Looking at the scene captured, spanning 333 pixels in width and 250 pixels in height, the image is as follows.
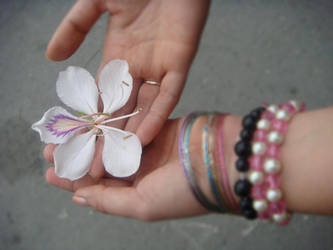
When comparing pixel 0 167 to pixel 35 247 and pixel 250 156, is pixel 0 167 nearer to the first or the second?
pixel 35 247

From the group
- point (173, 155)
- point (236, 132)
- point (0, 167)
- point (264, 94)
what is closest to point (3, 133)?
point (0, 167)

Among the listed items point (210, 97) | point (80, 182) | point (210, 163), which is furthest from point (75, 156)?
point (210, 97)

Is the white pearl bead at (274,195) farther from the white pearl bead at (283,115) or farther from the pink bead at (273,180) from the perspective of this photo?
the white pearl bead at (283,115)

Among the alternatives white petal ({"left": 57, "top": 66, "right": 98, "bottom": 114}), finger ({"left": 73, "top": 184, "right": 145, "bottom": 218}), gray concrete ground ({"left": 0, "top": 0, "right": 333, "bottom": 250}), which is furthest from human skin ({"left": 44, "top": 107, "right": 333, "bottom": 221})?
gray concrete ground ({"left": 0, "top": 0, "right": 333, "bottom": 250})

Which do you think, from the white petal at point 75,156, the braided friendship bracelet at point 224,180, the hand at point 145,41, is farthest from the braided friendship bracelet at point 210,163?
the white petal at point 75,156

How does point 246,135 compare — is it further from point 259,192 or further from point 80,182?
point 80,182

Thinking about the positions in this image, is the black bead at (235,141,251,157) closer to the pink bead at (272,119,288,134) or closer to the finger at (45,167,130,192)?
the pink bead at (272,119,288,134)

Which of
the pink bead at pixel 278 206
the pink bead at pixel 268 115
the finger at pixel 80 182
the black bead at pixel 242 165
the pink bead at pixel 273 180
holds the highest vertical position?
the pink bead at pixel 268 115
